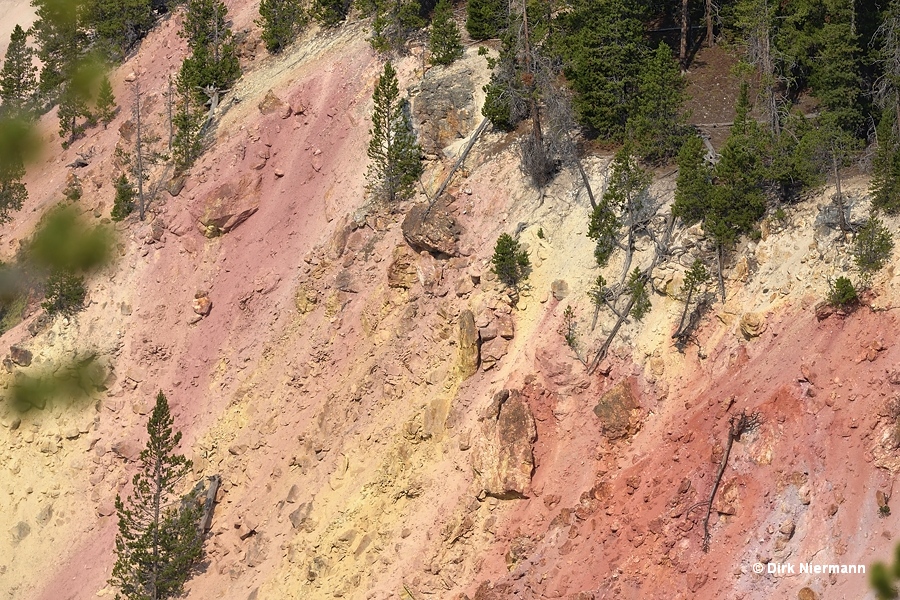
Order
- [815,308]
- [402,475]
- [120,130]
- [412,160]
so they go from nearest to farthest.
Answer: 1. [815,308]
2. [402,475]
3. [412,160]
4. [120,130]

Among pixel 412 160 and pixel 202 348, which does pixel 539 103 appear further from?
pixel 202 348

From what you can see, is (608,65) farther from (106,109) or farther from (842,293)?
(106,109)

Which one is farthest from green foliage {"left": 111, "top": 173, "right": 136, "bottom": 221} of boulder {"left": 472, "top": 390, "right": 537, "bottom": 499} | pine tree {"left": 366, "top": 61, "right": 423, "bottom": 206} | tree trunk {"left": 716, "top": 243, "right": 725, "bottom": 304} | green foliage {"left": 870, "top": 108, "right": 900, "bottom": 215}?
green foliage {"left": 870, "top": 108, "right": 900, "bottom": 215}

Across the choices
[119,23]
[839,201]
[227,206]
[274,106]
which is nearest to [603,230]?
[839,201]

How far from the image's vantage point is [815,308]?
24.4 metres

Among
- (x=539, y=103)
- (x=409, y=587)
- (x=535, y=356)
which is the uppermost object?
(x=539, y=103)

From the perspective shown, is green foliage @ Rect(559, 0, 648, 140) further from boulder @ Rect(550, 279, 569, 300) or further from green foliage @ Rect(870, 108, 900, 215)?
green foliage @ Rect(870, 108, 900, 215)

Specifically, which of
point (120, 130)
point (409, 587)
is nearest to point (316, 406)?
point (409, 587)

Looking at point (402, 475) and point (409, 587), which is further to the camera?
point (402, 475)

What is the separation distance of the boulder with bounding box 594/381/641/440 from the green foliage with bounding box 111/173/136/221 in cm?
2009

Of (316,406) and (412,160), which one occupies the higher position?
(412,160)

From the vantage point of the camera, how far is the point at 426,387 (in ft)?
97.0

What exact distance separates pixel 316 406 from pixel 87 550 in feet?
28.5

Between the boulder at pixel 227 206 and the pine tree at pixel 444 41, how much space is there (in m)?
7.48
